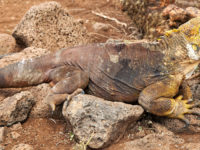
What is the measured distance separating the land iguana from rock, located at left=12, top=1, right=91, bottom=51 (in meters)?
1.39

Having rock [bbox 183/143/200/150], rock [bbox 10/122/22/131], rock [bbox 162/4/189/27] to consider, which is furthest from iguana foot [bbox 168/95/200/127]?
rock [bbox 162/4/189/27]

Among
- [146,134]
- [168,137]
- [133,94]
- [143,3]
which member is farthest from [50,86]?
[143,3]

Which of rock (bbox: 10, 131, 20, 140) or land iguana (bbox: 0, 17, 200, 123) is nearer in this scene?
rock (bbox: 10, 131, 20, 140)

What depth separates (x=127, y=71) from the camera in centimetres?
430

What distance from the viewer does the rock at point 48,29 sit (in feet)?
19.1

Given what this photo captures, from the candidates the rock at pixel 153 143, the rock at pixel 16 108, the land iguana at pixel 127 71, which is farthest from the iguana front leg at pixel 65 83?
the rock at pixel 153 143

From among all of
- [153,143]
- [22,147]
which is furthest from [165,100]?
[22,147]

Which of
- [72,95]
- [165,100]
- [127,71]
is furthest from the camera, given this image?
[127,71]

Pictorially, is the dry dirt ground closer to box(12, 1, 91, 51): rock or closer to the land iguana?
the land iguana

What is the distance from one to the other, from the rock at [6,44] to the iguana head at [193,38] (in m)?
3.66

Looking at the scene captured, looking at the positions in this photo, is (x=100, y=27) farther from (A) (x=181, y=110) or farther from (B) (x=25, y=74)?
(A) (x=181, y=110)

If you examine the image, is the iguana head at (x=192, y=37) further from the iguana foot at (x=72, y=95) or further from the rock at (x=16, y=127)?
the rock at (x=16, y=127)

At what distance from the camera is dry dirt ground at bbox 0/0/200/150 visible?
3.74 m

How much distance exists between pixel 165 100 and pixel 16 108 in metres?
2.15
